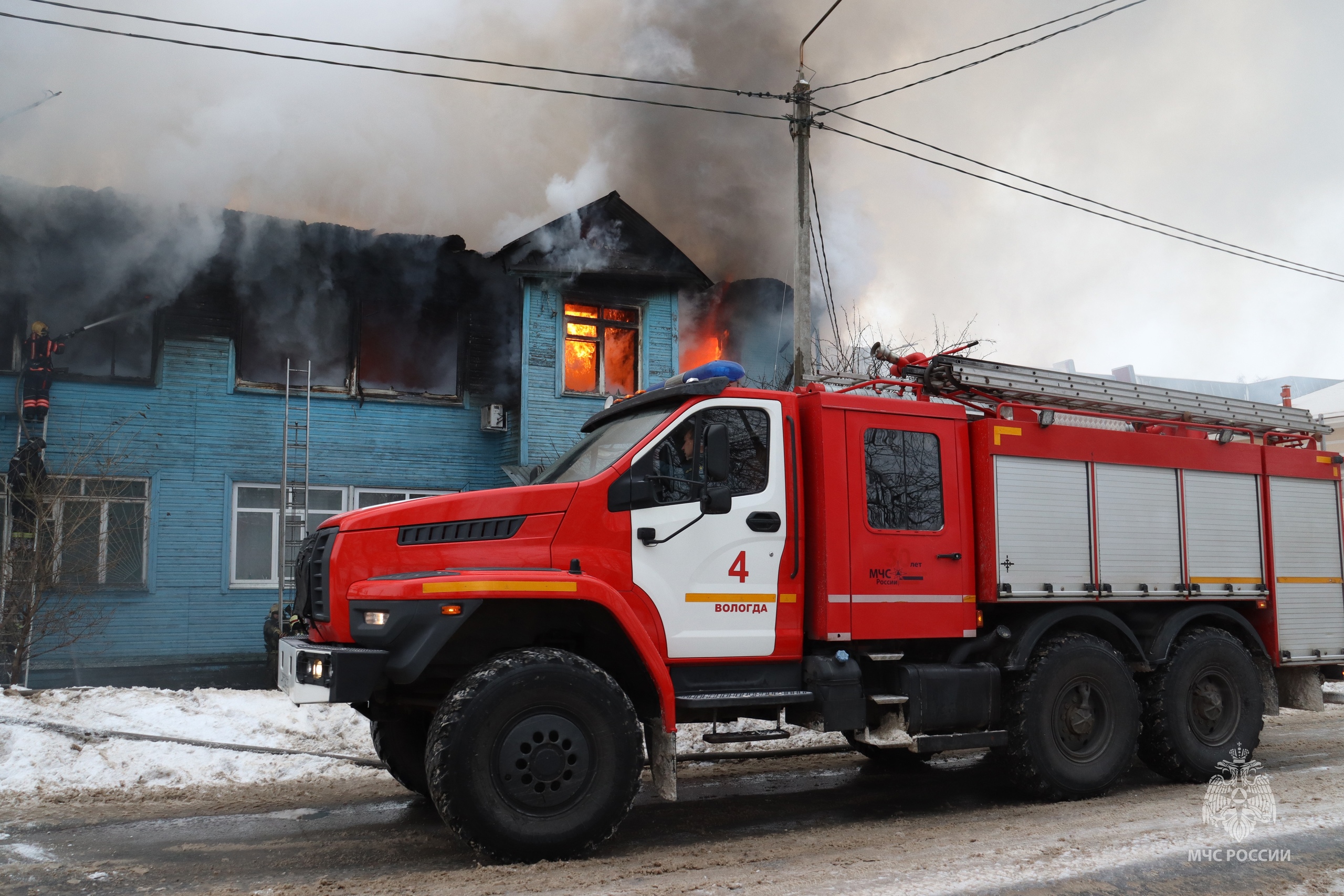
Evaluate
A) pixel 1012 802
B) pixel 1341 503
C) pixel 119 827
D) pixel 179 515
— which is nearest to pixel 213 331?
pixel 179 515

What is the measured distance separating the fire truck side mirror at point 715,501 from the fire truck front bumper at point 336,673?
2.08 meters

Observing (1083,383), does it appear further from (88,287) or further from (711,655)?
(88,287)

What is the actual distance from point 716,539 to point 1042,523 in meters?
2.72

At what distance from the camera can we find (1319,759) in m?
8.94

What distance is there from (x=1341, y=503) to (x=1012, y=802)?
4.55m

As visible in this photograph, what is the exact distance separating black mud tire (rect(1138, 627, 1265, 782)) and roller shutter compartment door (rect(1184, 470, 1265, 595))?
1.52 feet

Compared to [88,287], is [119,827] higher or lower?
lower

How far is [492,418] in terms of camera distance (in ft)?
54.4

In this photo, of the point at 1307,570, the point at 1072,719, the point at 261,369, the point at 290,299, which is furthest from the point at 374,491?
the point at 1307,570

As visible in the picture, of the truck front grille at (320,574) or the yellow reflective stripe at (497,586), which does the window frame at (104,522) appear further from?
the yellow reflective stripe at (497,586)

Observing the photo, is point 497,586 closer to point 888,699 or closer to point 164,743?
point 888,699

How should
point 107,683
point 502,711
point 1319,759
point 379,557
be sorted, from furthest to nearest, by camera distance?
point 107,683 → point 1319,759 → point 379,557 → point 502,711

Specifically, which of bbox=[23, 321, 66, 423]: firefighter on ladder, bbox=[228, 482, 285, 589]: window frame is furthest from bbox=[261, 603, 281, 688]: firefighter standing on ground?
bbox=[23, 321, 66, 423]: firefighter on ladder

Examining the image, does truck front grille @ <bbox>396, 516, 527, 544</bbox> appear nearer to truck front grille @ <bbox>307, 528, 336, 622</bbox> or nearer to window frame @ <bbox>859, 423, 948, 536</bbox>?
truck front grille @ <bbox>307, 528, 336, 622</bbox>
